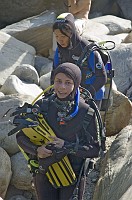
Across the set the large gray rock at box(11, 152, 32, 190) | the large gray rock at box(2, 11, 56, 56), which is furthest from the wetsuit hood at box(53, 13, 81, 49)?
the large gray rock at box(2, 11, 56, 56)

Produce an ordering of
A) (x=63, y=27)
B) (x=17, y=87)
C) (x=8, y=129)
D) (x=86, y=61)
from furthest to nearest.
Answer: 1. (x=17, y=87)
2. (x=8, y=129)
3. (x=86, y=61)
4. (x=63, y=27)

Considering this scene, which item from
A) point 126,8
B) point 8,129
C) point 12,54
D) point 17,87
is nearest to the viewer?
point 8,129

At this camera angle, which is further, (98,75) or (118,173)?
(98,75)

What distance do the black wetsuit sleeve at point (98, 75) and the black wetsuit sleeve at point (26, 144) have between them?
1.22 m

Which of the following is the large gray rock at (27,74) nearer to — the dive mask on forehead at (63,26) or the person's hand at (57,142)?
the dive mask on forehead at (63,26)

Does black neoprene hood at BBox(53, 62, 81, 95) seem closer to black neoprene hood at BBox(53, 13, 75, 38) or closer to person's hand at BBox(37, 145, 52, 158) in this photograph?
person's hand at BBox(37, 145, 52, 158)

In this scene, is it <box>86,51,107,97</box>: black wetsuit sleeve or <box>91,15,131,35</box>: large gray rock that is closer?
<box>86,51,107,97</box>: black wetsuit sleeve

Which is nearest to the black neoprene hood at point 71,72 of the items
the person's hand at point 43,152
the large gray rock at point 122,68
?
the person's hand at point 43,152

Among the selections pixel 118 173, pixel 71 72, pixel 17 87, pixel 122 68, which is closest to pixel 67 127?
pixel 71 72

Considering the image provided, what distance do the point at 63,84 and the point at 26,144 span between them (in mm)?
542

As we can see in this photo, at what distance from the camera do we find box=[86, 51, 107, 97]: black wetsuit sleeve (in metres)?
4.79

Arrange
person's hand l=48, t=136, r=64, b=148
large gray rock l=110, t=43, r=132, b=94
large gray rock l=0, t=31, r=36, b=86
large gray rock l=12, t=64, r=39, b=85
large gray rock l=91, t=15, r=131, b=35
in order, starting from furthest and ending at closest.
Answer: large gray rock l=91, t=15, r=131, b=35, large gray rock l=0, t=31, r=36, b=86, large gray rock l=110, t=43, r=132, b=94, large gray rock l=12, t=64, r=39, b=85, person's hand l=48, t=136, r=64, b=148

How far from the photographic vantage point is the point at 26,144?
3762 millimetres

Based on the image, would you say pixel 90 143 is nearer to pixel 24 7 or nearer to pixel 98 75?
pixel 98 75
